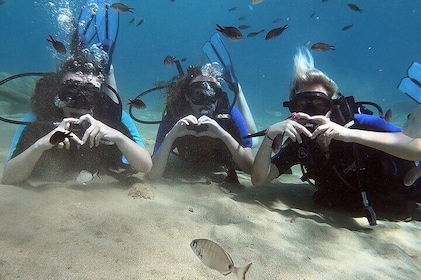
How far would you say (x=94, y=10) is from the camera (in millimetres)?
7660

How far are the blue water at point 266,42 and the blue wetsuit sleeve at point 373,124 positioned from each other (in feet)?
161

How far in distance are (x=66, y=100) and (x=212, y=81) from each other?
6.75ft

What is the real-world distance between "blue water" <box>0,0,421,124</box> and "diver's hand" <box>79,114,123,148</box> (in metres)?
50.8

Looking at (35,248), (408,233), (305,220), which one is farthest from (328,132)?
(35,248)

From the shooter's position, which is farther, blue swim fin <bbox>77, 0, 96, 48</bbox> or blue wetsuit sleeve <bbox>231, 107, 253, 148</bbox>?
blue swim fin <bbox>77, 0, 96, 48</bbox>

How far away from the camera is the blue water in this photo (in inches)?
3009

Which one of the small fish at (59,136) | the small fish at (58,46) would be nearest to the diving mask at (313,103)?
the small fish at (59,136)

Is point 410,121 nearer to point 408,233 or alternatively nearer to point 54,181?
point 408,233

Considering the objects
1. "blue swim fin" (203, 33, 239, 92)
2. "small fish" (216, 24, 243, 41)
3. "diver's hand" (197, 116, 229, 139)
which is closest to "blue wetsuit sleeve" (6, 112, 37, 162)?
"diver's hand" (197, 116, 229, 139)

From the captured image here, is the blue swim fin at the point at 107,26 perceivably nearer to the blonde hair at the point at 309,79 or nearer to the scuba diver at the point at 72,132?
the scuba diver at the point at 72,132

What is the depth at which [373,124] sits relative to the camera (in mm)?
3381

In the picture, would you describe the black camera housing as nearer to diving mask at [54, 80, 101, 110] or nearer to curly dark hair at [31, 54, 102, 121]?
diving mask at [54, 80, 101, 110]

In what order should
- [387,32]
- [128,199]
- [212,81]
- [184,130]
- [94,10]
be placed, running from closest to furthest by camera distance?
1. [128,199]
2. [184,130]
3. [212,81]
4. [94,10]
5. [387,32]

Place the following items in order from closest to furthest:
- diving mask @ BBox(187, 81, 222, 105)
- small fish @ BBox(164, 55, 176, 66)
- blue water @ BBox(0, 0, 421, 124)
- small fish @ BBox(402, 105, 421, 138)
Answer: small fish @ BBox(402, 105, 421, 138) < diving mask @ BBox(187, 81, 222, 105) < small fish @ BBox(164, 55, 176, 66) < blue water @ BBox(0, 0, 421, 124)
